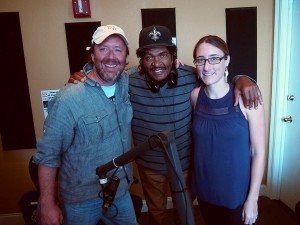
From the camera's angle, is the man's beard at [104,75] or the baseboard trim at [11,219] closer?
the man's beard at [104,75]

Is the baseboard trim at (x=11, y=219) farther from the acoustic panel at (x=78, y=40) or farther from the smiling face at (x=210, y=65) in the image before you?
the smiling face at (x=210, y=65)

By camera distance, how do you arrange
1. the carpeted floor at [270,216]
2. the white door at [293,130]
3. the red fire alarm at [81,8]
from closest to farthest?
1. the red fire alarm at [81,8]
2. the white door at [293,130]
3. the carpeted floor at [270,216]

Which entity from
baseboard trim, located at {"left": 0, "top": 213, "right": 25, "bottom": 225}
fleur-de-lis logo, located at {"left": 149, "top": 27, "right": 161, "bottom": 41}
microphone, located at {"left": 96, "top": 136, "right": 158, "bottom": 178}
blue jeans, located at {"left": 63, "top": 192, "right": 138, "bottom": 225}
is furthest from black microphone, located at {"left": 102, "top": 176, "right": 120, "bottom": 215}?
baseboard trim, located at {"left": 0, "top": 213, "right": 25, "bottom": 225}

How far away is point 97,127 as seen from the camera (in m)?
1.39

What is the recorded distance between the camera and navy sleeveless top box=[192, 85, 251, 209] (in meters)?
1.36

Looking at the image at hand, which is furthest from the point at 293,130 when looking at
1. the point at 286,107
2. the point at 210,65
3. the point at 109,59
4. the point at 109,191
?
the point at 109,191

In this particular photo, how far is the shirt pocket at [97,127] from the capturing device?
4.49ft

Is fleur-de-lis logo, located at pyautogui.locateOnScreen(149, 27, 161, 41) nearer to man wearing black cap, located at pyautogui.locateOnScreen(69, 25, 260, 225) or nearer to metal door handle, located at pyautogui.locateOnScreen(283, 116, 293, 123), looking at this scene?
man wearing black cap, located at pyautogui.locateOnScreen(69, 25, 260, 225)

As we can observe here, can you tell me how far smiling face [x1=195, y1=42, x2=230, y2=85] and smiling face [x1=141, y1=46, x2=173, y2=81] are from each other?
306 millimetres

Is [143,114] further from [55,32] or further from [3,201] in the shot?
[3,201]

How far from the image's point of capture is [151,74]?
5.65ft

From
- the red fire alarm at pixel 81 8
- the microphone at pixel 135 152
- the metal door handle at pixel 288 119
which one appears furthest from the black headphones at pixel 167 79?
the metal door handle at pixel 288 119

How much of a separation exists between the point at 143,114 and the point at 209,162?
22.9 inches

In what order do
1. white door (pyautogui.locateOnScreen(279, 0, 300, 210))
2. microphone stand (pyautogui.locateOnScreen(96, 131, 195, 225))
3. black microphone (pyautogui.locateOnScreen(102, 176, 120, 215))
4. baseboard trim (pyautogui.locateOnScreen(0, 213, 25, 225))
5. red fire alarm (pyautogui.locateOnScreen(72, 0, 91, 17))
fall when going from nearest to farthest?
microphone stand (pyautogui.locateOnScreen(96, 131, 195, 225)), black microphone (pyautogui.locateOnScreen(102, 176, 120, 215)), red fire alarm (pyautogui.locateOnScreen(72, 0, 91, 17)), white door (pyautogui.locateOnScreen(279, 0, 300, 210)), baseboard trim (pyautogui.locateOnScreen(0, 213, 25, 225))
